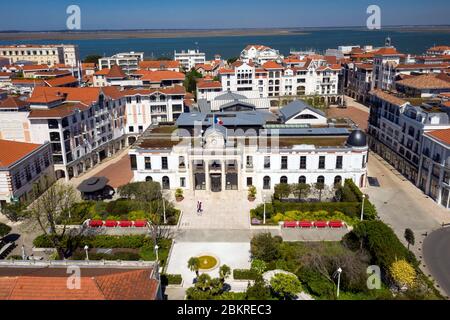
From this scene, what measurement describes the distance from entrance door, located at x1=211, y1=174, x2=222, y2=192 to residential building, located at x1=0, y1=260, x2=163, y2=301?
29.9m

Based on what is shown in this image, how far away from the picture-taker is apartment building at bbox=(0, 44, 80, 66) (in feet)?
589

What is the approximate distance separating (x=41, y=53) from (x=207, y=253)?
17256cm

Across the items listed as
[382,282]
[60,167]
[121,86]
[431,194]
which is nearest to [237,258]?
[382,282]

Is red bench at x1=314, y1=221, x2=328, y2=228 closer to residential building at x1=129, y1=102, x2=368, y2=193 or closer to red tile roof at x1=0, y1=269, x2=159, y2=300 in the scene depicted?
residential building at x1=129, y1=102, x2=368, y2=193

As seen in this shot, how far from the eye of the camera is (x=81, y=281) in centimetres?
2630

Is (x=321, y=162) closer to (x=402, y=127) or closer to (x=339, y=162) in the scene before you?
(x=339, y=162)

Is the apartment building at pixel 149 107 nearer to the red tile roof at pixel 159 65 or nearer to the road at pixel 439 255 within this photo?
the road at pixel 439 255

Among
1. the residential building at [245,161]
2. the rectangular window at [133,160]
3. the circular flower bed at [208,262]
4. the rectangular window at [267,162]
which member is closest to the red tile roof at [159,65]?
the residential building at [245,161]

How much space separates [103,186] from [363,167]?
39186mm

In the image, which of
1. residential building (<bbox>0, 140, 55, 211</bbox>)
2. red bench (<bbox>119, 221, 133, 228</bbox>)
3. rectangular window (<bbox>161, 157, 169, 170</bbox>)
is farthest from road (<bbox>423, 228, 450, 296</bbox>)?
residential building (<bbox>0, 140, 55, 211</bbox>)

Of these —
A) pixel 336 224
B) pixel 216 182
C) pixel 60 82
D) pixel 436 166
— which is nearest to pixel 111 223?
pixel 216 182

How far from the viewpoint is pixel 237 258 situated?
1641 inches

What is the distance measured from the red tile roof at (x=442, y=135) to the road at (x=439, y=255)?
1280cm

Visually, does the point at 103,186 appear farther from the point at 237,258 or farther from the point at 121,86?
the point at 121,86
